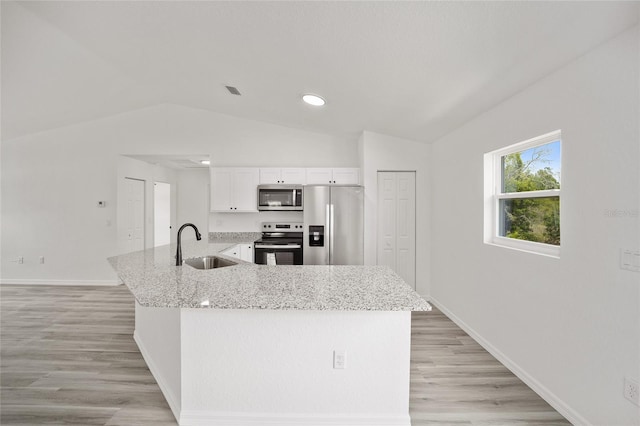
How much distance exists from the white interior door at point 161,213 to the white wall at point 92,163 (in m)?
1.16

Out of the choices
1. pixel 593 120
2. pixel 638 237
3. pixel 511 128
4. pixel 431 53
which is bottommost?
pixel 638 237

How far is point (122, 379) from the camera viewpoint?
232 cm

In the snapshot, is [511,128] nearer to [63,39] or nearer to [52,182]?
[63,39]

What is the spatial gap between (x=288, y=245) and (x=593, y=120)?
11.4 feet

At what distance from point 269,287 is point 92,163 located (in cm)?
486

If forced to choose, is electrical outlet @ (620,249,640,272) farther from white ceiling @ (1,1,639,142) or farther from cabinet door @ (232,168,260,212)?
cabinet door @ (232,168,260,212)

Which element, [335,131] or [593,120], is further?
[335,131]

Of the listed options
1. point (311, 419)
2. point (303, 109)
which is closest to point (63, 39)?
point (303, 109)

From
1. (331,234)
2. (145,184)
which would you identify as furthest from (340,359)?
(145,184)

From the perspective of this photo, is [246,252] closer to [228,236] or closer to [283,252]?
[283,252]

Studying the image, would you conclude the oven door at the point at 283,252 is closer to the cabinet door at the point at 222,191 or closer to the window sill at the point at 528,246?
the cabinet door at the point at 222,191

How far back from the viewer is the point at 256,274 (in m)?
2.22

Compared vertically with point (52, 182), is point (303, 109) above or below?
above

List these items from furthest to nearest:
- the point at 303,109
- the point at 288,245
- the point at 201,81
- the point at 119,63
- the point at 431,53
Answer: the point at 288,245 < the point at 303,109 < the point at 201,81 < the point at 119,63 < the point at 431,53
